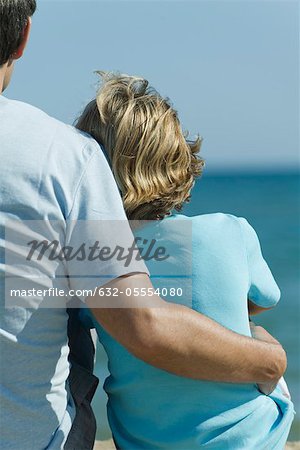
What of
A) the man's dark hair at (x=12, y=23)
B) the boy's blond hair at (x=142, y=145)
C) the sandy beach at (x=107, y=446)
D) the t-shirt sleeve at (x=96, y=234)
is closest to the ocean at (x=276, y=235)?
the sandy beach at (x=107, y=446)

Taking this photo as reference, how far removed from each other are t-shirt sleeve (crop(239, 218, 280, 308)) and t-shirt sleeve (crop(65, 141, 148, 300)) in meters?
0.50

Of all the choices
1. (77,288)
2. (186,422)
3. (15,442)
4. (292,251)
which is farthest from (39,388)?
(292,251)

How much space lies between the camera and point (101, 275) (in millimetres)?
2094

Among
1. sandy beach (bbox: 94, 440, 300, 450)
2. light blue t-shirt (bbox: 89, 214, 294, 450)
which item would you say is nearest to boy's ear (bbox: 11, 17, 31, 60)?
light blue t-shirt (bbox: 89, 214, 294, 450)

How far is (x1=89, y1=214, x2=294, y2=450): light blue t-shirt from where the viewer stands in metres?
2.42

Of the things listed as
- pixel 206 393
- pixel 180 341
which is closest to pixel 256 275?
pixel 206 393

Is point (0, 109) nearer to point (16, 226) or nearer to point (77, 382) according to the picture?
point (16, 226)

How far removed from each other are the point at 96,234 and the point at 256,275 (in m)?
0.64

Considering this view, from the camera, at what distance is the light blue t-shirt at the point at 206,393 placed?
95.4 inches

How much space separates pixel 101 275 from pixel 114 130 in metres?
0.54

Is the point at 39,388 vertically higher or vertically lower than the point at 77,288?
lower

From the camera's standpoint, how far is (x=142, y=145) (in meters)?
2.46

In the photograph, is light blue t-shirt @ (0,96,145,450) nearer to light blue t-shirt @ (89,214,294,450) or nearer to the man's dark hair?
the man's dark hair

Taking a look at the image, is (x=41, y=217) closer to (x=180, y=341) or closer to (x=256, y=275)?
(x=180, y=341)
